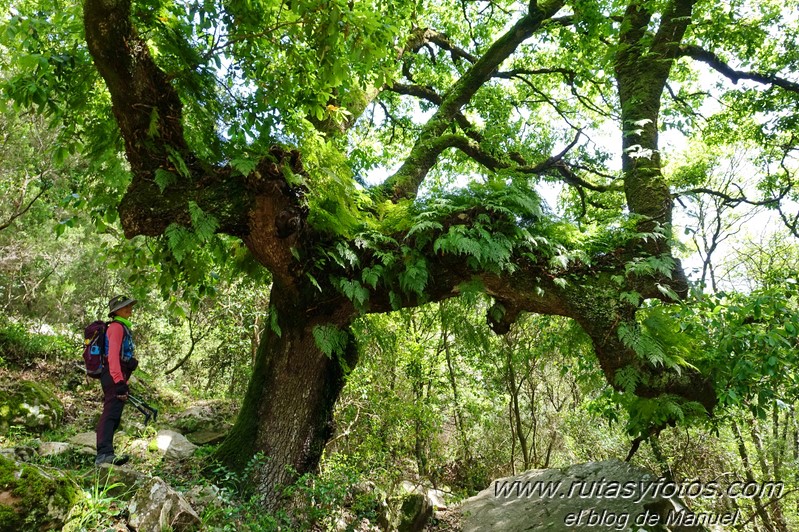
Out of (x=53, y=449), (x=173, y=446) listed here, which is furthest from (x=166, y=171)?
(x=173, y=446)

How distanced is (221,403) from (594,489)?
7517 mm

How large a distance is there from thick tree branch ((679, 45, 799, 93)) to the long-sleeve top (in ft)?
29.2

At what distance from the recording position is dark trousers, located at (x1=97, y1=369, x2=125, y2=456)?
4.63 metres

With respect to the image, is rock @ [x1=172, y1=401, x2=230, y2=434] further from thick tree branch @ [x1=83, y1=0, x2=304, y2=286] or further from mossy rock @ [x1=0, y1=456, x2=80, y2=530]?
mossy rock @ [x1=0, y1=456, x2=80, y2=530]

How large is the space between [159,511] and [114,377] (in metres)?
2.28

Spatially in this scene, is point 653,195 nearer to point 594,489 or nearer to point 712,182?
point 594,489

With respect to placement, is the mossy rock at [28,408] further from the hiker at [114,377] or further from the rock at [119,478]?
the rock at [119,478]

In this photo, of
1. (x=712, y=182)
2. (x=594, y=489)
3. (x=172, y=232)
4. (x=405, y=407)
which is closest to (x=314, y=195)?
(x=172, y=232)

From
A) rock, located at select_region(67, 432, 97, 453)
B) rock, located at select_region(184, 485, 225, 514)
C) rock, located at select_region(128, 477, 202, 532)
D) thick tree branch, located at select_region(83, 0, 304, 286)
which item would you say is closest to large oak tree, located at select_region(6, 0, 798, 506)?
thick tree branch, located at select_region(83, 0, 304, 286)

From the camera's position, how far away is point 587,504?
529cm

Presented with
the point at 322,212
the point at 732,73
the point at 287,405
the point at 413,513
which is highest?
the point at 732,73

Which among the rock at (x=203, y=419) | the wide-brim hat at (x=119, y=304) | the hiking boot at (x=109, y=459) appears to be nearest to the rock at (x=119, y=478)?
the hiking boot at (x=109, y=459)

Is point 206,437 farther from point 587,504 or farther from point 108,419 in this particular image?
point 587,504

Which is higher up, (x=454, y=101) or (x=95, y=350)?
(x=454, y=101)
